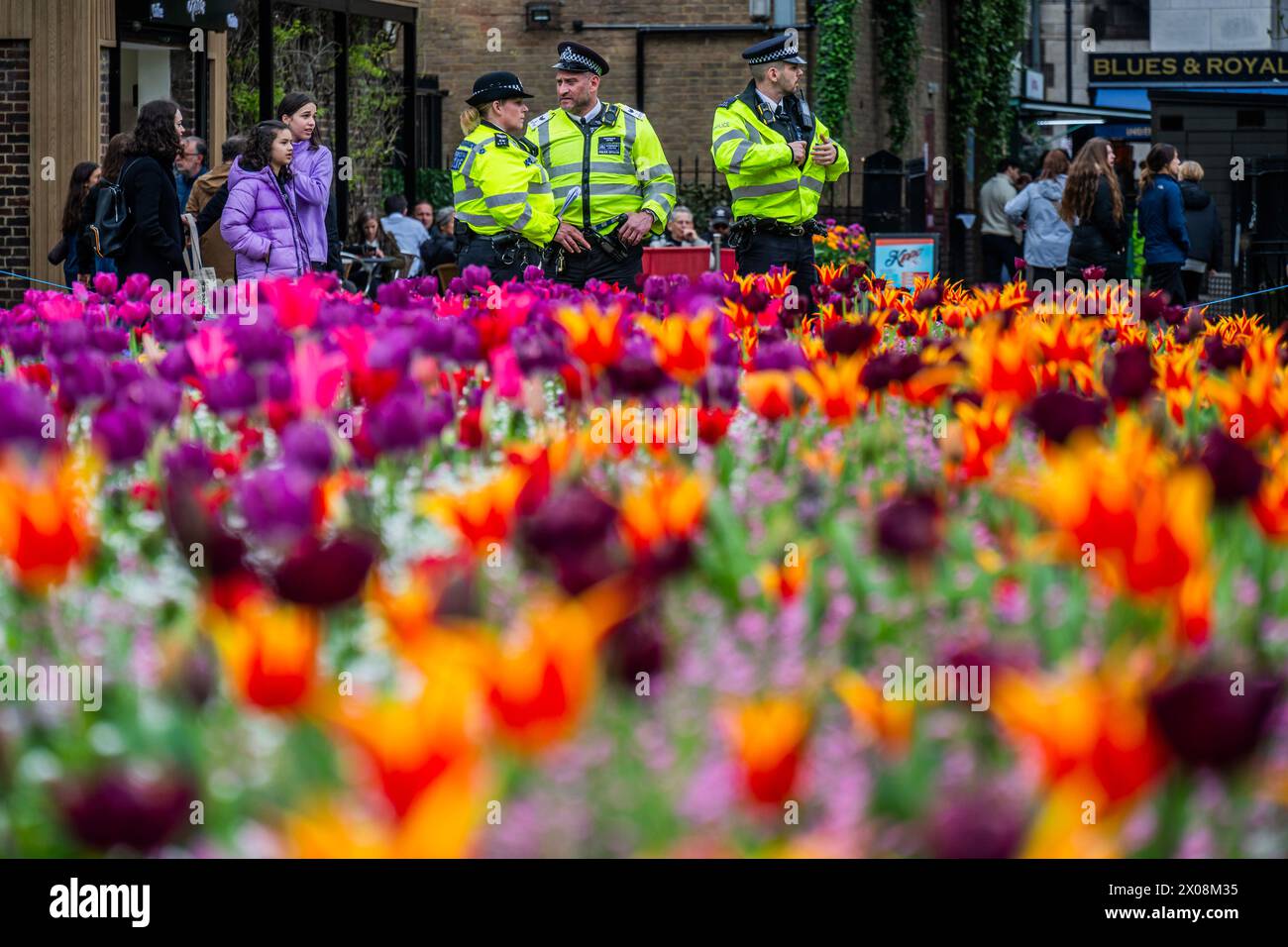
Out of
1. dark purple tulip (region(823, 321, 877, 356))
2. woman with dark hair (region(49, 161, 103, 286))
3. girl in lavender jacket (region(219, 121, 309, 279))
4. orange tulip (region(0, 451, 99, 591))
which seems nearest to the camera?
orange tulip (region(0, 451, 99, 591))

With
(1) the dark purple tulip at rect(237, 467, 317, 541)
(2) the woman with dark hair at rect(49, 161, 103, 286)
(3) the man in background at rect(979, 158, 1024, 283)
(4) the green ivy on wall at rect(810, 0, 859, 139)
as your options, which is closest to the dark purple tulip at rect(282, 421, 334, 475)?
(1) the dark purple tulip at rect(237, 467, 317, 541)

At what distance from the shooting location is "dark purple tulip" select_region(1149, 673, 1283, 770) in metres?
1.38

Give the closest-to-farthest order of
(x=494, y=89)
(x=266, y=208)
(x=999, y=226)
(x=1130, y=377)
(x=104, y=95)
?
(x=1130, y=377) < (x=494, y=89) < (x=266, y=208) < (x=104, y=95) < (x=999, y=226)

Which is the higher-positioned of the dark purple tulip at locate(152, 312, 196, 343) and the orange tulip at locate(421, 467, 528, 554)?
the dark purple tulip at locate(152, 312, 196, 343)

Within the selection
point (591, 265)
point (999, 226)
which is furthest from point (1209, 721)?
point (999, 226)

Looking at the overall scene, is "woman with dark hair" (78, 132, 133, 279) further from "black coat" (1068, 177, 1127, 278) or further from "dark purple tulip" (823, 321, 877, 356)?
"dark purple tulip" (823, 321, 877, 356)

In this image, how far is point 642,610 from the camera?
5.83ft

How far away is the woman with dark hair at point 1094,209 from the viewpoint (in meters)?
15.5

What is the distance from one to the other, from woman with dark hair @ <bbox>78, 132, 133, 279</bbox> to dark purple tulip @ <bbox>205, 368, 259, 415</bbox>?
9393mm

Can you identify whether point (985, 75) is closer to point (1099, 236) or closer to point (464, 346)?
point (1099, 236)

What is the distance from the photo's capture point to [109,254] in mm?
11602

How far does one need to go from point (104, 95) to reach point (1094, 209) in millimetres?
8240
